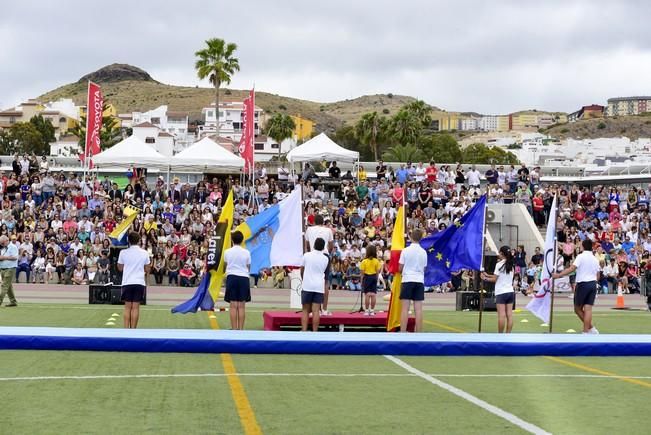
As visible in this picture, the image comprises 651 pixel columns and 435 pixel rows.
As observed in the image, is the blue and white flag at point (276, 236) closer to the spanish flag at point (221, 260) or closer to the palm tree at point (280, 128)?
the spanish flag at point (221, 260)

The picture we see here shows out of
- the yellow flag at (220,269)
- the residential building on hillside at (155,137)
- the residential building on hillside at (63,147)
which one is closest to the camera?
the yellow flag at (220,269)

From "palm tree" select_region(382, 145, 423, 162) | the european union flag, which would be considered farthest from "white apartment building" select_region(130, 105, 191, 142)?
the european union flag

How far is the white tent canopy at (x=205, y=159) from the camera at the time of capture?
38469mm

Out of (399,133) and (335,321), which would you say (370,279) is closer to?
(335,321)

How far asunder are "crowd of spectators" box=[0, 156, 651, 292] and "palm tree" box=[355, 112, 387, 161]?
5764 centimetres

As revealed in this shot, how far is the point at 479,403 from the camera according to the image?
938cm

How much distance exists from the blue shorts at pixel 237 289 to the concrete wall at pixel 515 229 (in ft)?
75.1

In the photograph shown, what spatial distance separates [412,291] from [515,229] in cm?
2305

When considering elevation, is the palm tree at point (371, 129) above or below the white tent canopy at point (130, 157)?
above

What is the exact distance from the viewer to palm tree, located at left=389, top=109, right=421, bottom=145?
327 ft

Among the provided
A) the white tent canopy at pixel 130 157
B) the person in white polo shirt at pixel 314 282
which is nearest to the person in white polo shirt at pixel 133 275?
the person in white polo shirt at pixel 314 282

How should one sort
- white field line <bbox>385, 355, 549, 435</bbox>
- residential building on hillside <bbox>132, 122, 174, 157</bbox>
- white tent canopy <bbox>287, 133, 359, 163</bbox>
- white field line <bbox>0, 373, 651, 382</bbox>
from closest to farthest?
Answer: white field line <bbox>385, 355, 549, 435</bbox>
white field line <bbox>0, 373, 651, 382</bbox>
white tent canopy <bbox>287, 133, 359, 163</bbox>
residential building on hillside <bbox>132, 122, 174, 157</bbox>

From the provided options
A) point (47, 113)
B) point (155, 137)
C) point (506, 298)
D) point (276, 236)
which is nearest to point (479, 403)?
point (506, 298)

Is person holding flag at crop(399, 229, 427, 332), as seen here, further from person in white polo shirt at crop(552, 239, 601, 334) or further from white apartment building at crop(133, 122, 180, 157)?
white apartment building at crop(133, 122, 180, 157)
